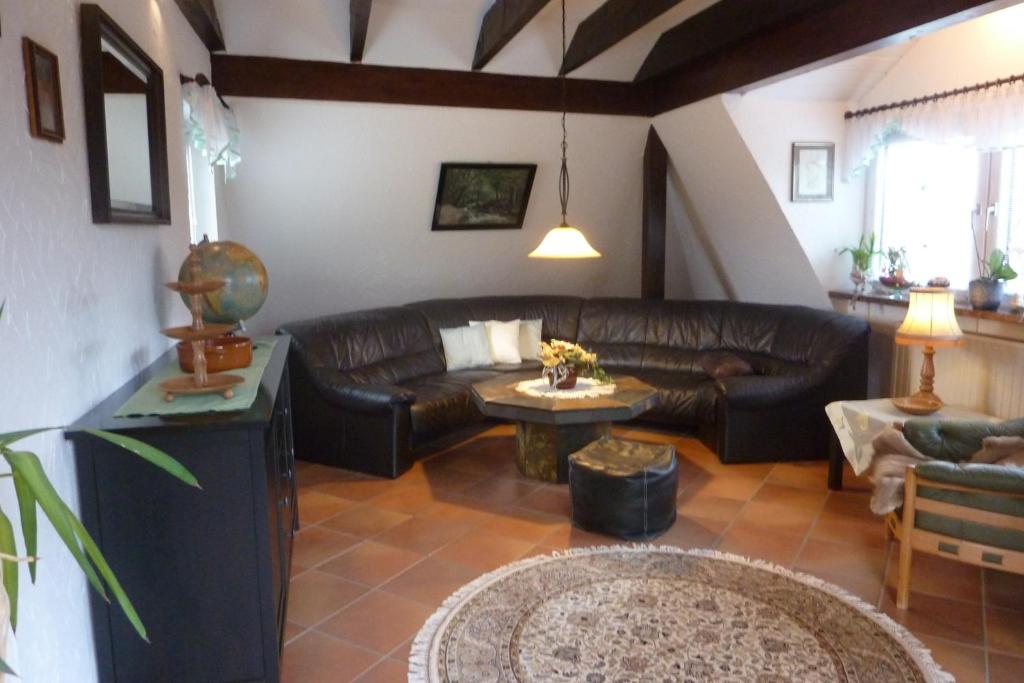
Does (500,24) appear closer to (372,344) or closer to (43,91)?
(372,344)

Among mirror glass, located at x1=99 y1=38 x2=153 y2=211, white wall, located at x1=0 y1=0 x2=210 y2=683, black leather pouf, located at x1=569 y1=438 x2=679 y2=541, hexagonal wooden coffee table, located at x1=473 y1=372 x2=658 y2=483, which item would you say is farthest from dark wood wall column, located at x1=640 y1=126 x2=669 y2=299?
white wall, located at x1=0 y1=0 x2=210 y2=683

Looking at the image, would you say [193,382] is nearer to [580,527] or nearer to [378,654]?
[378,654]

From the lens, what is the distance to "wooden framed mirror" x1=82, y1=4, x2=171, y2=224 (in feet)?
7.68

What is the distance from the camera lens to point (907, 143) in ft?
16.9

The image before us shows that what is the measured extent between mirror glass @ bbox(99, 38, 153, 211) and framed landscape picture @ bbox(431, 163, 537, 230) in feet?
9.79

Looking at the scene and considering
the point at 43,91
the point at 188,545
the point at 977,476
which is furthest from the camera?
the point at 977,476

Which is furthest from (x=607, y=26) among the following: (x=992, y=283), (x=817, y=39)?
(x=992, y=283)

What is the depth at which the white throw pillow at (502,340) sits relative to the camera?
5895 mm

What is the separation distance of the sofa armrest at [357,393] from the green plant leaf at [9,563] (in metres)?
3.39

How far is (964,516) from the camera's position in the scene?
2.90 m

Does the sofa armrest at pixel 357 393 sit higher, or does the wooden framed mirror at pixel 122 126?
the wooden framed mirror at pixel 122 126

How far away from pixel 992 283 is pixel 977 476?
75.9 inches

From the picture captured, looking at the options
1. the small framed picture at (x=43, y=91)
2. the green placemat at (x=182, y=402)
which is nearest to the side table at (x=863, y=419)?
the green placemat at (x=182, y=402)

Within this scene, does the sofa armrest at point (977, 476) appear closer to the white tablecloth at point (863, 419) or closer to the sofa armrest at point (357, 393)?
the white tablecloth at point (863, 419)
